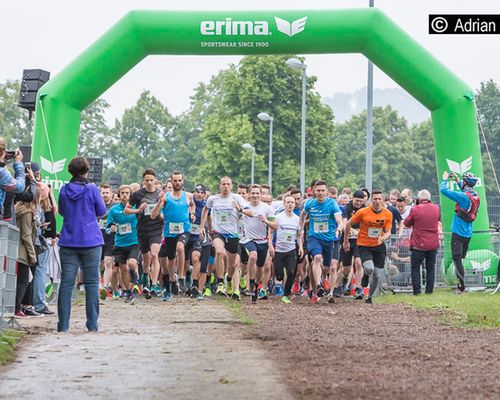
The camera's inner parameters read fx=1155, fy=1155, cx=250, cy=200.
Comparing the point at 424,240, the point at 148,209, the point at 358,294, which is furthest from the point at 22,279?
the point at 424,240

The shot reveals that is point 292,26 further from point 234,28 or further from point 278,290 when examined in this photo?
point 278,290

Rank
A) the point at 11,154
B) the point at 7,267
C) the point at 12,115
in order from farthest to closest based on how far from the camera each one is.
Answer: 1. the point at 12,115
2. the point at 11,154
3. the point at 7,267

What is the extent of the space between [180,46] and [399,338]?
10588 mm

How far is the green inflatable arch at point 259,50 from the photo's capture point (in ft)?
67.0

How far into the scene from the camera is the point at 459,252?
64.4 ft

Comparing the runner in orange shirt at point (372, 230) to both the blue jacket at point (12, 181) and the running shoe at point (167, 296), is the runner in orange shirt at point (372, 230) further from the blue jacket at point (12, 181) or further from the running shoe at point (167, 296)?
the blue jacket at point (12, 181)

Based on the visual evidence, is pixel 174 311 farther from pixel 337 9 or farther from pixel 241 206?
pixel 337 9

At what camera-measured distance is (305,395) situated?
706 cm

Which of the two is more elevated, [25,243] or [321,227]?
[321,227]

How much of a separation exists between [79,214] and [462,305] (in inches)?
246

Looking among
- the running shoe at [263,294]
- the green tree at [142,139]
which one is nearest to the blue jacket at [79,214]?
the running shoe at [263,294]

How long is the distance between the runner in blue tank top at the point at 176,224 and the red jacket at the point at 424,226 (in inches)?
153

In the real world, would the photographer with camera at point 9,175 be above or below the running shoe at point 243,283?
above

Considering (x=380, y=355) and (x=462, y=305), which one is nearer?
(x=380, y=355)
